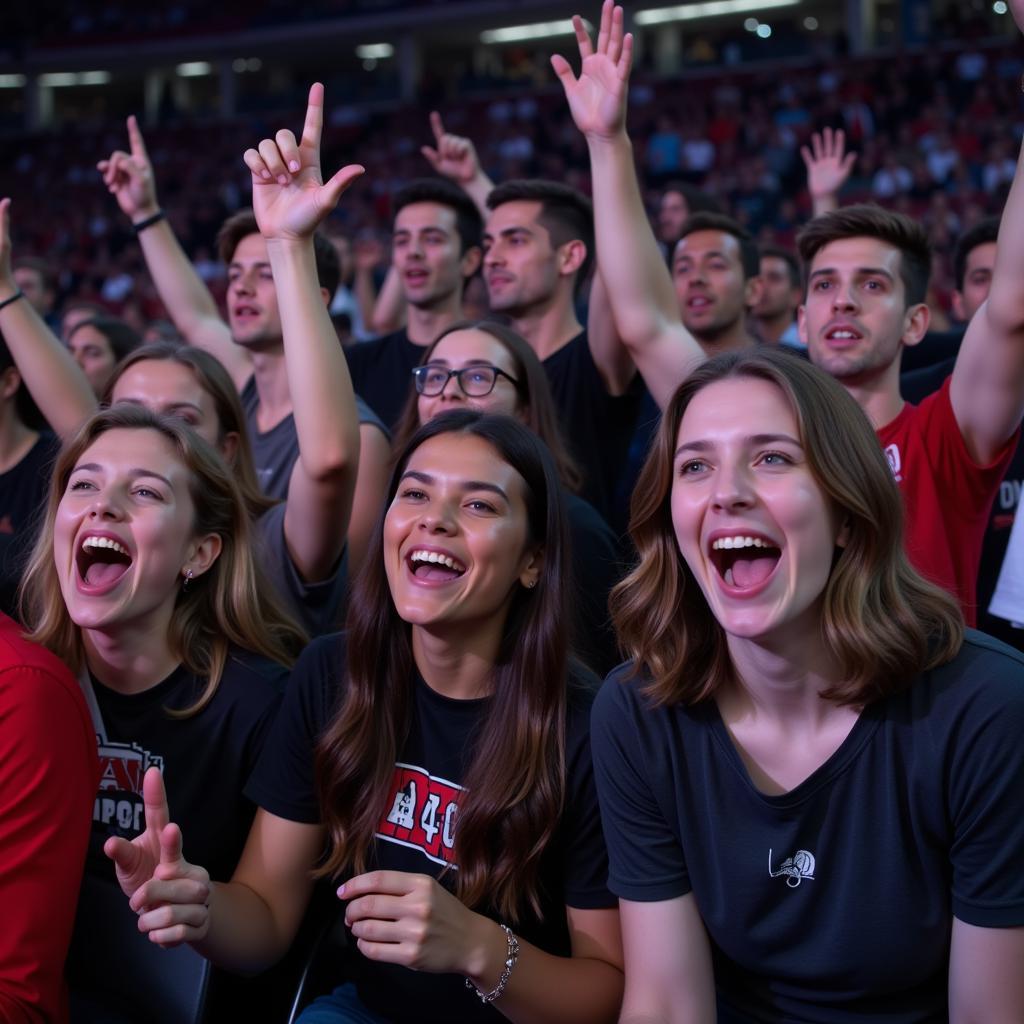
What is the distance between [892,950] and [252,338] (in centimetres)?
→ 291

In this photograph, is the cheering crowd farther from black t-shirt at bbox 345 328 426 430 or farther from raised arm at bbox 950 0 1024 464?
black t-shirt at bbox 345 328 426 430

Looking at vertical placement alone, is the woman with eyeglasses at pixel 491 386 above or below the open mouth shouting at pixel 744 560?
above

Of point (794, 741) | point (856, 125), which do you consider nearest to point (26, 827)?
point (794, 741)

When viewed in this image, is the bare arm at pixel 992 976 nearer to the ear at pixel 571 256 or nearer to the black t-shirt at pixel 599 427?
the black t-shirt at pixel 599 427

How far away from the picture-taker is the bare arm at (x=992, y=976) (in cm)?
177

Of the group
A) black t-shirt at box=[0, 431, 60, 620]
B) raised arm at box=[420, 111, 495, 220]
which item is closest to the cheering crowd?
black t-shirt at box=[0, 431, 60, 620]

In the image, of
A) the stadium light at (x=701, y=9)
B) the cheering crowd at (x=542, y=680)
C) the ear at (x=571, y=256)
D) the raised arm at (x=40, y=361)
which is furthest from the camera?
the stadium light at (x=701, y=9)

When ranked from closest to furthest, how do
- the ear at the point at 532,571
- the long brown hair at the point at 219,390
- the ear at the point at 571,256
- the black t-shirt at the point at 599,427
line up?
the ear at the point at 532,571 < the long brown hair at the point at 219,390 < the black t-shirt at the point at 599,427 < the ear at the point at 571,256

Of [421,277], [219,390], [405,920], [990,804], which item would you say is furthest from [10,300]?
[990,804]

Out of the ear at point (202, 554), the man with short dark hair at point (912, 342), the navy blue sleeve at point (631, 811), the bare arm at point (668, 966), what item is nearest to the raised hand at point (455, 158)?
the man with short dark hair at point (912, 342)

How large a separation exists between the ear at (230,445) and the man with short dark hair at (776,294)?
352cm

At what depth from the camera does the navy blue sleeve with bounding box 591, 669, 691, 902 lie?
1993 millimetres

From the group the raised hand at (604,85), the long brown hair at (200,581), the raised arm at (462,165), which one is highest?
the raised arm at (462,165)

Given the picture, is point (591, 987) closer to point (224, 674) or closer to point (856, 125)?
point (224, 674)
